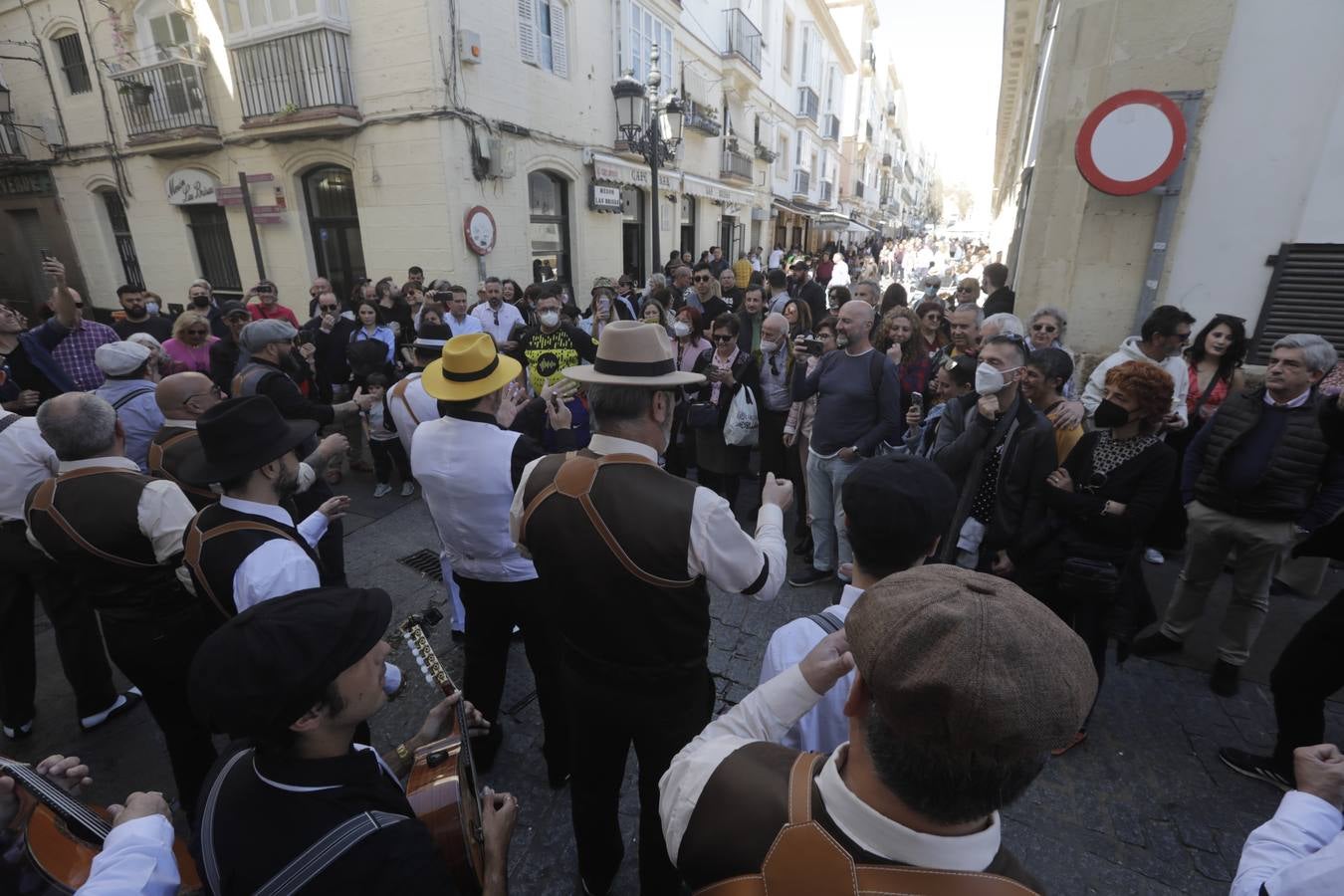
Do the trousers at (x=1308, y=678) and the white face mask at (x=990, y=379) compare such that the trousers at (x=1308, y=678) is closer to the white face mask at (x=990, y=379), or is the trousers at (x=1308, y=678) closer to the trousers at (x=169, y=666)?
the white face mask at (x=990, y=379)

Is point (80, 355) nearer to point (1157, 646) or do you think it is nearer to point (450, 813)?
point (450, 813)

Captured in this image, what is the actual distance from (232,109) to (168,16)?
7.86 ft

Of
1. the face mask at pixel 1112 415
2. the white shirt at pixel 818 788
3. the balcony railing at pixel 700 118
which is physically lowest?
the white shirt at pixel 818 788

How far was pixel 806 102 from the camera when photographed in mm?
25297

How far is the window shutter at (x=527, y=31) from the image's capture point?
10.3 meters

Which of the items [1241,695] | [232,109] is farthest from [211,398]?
[232,109]

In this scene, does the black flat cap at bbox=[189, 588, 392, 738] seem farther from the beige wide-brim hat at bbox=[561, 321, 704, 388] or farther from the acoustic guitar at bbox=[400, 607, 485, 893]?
the beige wide-brim hat at bbox=[561, 321, 704, 388]

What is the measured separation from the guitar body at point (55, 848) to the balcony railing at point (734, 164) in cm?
1975

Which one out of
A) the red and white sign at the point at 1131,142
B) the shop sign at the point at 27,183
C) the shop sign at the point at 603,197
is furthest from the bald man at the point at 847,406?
the shop sign at the point at 27,183

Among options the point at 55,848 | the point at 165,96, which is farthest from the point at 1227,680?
the point at 165,96

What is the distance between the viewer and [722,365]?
4988 millimetres

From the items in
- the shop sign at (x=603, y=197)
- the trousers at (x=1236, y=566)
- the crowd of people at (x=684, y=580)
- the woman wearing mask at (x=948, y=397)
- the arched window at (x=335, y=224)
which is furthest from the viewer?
the shop sign at (x=603, y=197)

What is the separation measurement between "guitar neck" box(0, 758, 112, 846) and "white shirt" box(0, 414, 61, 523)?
6.74 feet

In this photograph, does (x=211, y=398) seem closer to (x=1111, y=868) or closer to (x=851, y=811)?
(x=851, y=811)
